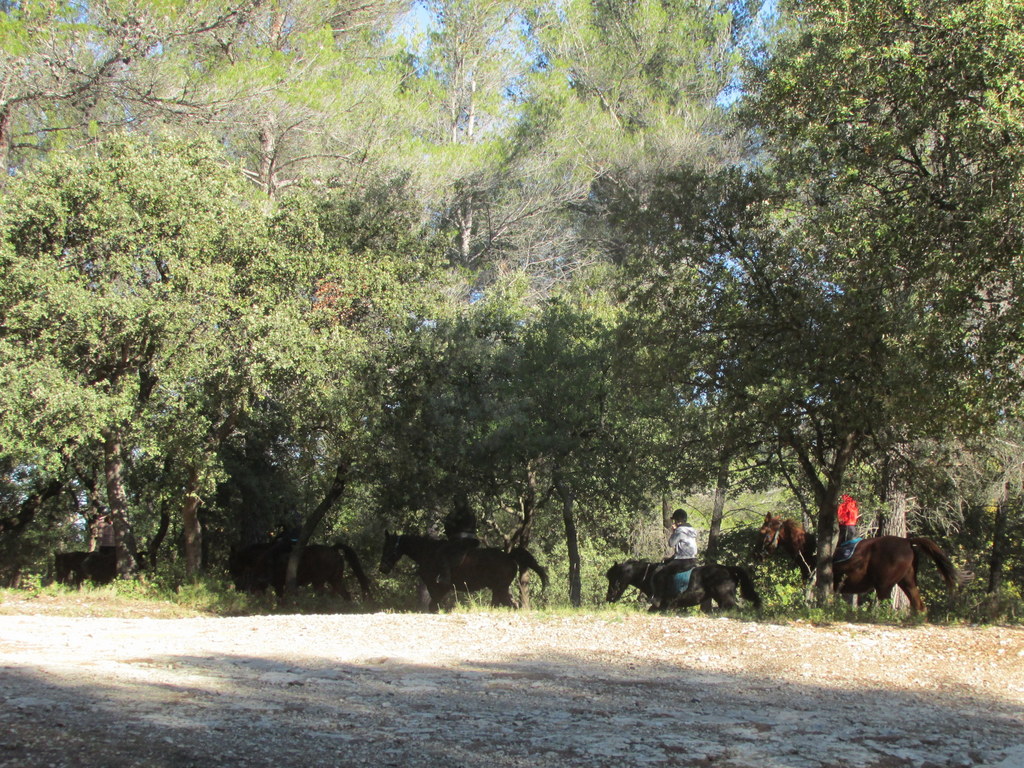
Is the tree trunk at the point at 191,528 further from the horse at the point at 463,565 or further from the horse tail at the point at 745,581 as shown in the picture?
the horse tail at the point at 745,581

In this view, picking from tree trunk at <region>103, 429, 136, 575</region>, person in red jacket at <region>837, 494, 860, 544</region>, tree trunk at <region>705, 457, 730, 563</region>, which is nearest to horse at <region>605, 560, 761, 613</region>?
tree trunk at <region>705, 457, 730, 563</region>

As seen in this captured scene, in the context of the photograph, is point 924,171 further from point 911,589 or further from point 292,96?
point 292,96

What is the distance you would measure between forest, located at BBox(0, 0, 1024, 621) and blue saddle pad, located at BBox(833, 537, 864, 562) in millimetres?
490

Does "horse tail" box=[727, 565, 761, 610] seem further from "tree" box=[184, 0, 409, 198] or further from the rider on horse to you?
"tree" box=[184, 0, 409, 198]

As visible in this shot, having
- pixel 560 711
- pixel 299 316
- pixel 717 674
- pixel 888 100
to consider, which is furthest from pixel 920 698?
pixel 299 316

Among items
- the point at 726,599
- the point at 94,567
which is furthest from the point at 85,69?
the point at 726,599

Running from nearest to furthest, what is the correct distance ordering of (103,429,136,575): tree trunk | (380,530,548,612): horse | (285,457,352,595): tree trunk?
(380,530,548,612): horse → (285,457,352,595): tree trunk → (103,429,136,575): tree trunk

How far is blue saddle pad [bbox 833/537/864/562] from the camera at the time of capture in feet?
50.4

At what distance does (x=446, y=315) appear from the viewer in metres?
19.2

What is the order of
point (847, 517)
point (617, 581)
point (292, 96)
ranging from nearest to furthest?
1. point (617, 581)
2. point (847, 517)
3. point (292, 96)

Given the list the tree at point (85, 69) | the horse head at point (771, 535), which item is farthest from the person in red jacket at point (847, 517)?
the tree at point (85, 69)

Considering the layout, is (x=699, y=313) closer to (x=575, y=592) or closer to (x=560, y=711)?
(x=575, y=592)

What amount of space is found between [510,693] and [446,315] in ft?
40.3

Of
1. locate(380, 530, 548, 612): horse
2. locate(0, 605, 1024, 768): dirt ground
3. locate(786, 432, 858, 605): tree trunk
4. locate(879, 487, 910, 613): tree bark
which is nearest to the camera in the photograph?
locate(0, 605, 1024, 768): dirt ground
